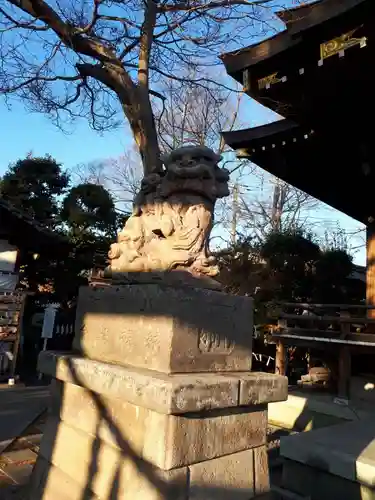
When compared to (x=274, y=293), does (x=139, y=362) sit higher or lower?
lower

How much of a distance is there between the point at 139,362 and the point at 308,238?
409 inches

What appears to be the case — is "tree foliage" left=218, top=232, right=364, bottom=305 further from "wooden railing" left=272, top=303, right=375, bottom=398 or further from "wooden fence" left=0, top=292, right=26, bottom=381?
"wooden fence" left=0, top=292, right=26, bottom=381

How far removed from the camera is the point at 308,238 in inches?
467

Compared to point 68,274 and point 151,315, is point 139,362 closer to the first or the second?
point 151,315

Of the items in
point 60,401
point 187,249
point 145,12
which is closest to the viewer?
point 187,249

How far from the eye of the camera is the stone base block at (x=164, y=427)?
6.23 ft

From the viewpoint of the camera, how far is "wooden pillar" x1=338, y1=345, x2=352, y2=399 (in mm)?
6312

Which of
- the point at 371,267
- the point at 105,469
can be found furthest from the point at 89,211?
the point at 105,469

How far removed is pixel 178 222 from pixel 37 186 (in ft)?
37.7

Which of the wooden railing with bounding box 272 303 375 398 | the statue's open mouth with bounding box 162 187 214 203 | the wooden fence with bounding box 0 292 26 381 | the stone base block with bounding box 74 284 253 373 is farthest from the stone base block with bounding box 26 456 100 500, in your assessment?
the wooden fence with bounding box 0 292 26 381

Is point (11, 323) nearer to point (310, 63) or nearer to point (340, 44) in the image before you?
point (310, 63)

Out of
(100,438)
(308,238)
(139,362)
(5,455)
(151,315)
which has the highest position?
(308,238)

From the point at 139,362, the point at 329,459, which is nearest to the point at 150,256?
the point at 139,362

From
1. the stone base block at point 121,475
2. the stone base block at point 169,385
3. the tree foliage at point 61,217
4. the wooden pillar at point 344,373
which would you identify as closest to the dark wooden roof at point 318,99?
the wooden pillar at point 344,373
